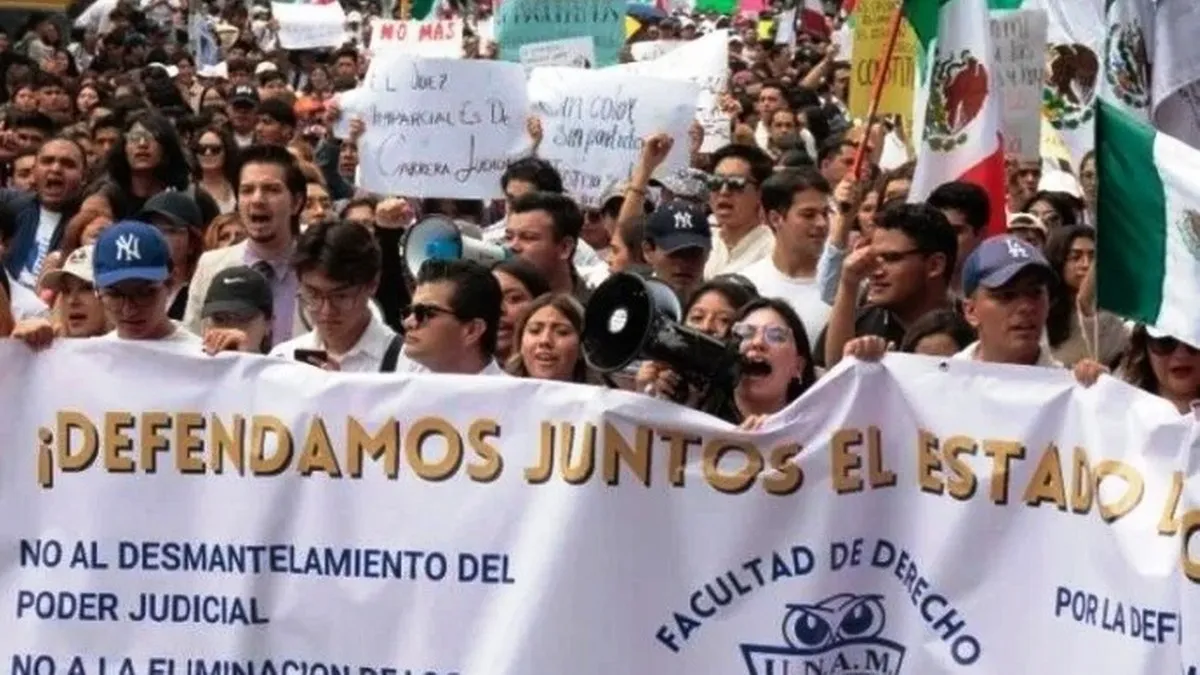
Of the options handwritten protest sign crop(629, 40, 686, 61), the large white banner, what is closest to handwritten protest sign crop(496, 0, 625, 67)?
handwritten protest sign crop(629, 40, 686, 61)

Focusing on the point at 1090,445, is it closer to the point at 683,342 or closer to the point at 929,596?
the point at 929,596

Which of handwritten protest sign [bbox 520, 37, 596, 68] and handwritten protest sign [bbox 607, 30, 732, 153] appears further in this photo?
handwritten protest sign [bbox 607, 30, 732, 153]

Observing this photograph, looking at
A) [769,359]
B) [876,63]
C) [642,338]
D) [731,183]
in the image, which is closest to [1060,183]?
[876,63]

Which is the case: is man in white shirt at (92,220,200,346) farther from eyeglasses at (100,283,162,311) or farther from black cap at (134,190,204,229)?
black cap at (134,190,204,229)

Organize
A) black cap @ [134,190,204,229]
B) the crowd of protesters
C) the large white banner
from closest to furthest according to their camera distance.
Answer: the large white banner, the crowd of protesters, black cap @ [134,190,204,229]

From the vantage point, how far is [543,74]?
11.2 meters

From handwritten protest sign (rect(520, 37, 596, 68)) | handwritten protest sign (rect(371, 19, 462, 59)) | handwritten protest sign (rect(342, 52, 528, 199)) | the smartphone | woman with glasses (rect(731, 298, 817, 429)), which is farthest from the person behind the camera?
handwritten protest sign (rect(371, 19, 462, 59))

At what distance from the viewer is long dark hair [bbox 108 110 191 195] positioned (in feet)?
34.4

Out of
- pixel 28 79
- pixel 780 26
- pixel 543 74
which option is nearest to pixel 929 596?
pixel 543 74

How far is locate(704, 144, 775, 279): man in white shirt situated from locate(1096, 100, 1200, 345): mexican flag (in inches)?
130

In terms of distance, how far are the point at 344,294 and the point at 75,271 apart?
2.78ft

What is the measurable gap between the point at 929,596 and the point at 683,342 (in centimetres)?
68

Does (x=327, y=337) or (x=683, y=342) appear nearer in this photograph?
(x=683, y=342)

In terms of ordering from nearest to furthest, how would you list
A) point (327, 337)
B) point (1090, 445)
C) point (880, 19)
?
point (1090, 445) < point (327, 337) < point (880, 19)
